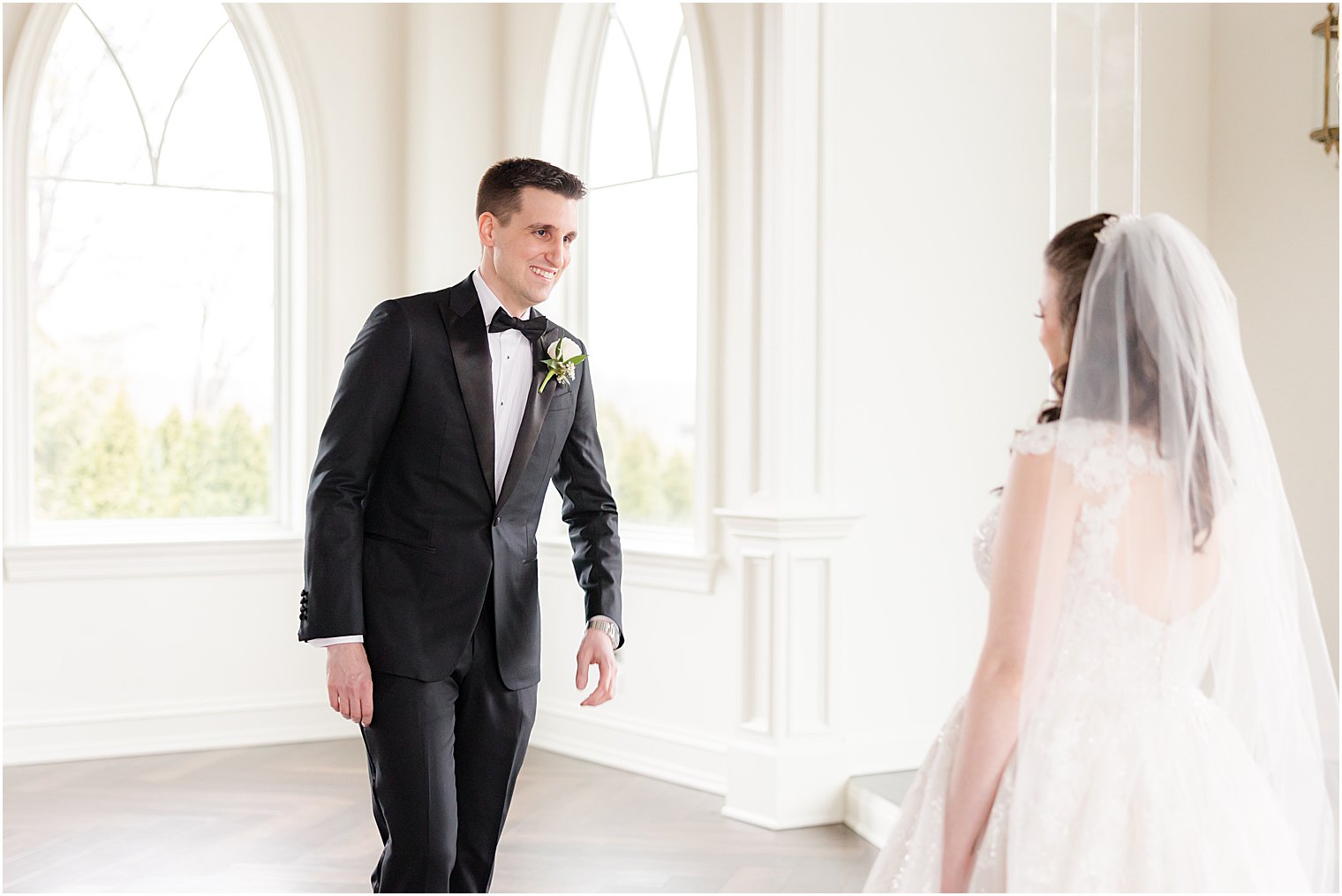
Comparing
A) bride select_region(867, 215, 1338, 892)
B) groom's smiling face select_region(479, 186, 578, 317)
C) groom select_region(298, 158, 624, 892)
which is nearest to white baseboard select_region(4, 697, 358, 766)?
groom select_region(298, 158, 624, 892)

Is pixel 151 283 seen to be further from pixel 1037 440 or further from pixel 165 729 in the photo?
pixel 1037 440

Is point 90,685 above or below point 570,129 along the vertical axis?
below

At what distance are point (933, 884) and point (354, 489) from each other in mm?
1170

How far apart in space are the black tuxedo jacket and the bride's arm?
0.94m

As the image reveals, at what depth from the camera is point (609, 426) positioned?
18.0ft

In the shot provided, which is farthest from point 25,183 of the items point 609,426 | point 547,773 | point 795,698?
point 795,698

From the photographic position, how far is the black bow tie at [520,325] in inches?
94.3

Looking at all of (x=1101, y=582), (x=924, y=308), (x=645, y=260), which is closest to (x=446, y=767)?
(x=1101, y=582)

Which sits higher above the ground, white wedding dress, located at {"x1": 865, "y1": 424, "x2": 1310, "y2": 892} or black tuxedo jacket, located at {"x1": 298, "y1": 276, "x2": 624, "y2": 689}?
black tuxedo jacket, located at {"x1": 298, "y1": 276, "x2": 624, "y2": 689}

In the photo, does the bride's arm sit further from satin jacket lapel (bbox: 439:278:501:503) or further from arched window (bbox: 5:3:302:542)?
arched window (bbox: 5:3:302:542)

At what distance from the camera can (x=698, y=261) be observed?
4.79m

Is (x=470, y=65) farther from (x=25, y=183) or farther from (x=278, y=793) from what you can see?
(x=278, y=793)

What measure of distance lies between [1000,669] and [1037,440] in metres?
0.31

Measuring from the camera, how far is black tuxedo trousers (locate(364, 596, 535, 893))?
221 centimetres
